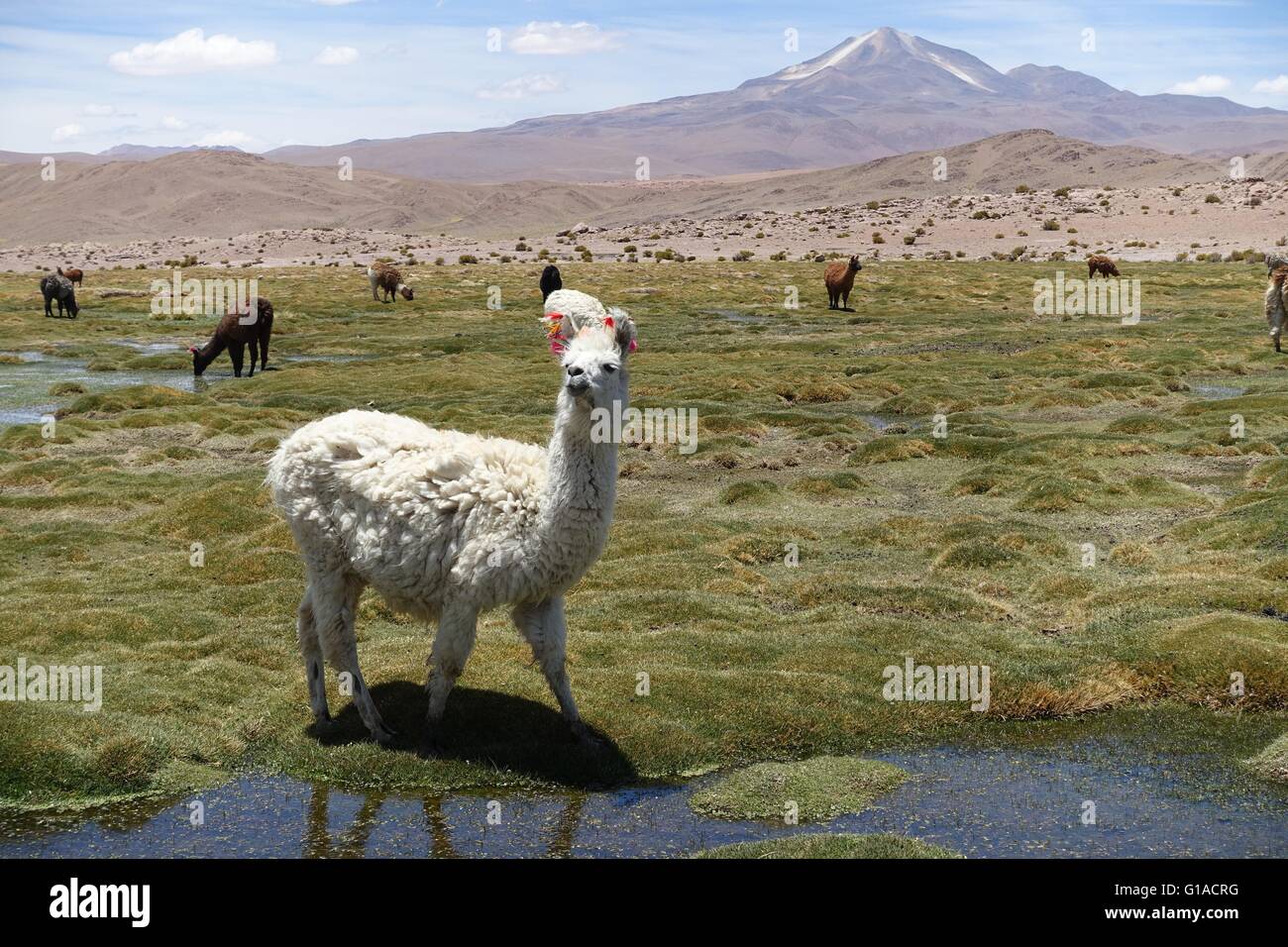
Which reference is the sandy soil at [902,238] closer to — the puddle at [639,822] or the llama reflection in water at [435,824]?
the puddle at [639,822]

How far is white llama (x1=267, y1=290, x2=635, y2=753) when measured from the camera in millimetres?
8867

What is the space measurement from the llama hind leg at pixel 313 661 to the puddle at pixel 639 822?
916 mm

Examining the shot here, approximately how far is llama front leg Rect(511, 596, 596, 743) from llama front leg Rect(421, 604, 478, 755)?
14.9 inches

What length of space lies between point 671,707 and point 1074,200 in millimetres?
96533

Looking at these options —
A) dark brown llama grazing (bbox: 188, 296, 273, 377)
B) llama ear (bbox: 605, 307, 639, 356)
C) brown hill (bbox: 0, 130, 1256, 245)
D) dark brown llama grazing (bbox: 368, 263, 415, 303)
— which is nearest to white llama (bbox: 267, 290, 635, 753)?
llama ear (bbox: 605, 307, 639, 356)

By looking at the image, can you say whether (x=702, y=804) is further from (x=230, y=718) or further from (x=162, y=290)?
(x=162, y=290)

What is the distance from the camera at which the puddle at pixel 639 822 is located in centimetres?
800

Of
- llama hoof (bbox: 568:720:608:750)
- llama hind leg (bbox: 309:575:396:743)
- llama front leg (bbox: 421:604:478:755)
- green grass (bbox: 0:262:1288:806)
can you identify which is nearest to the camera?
llama front leg (bbox: 421:604:478:755)
